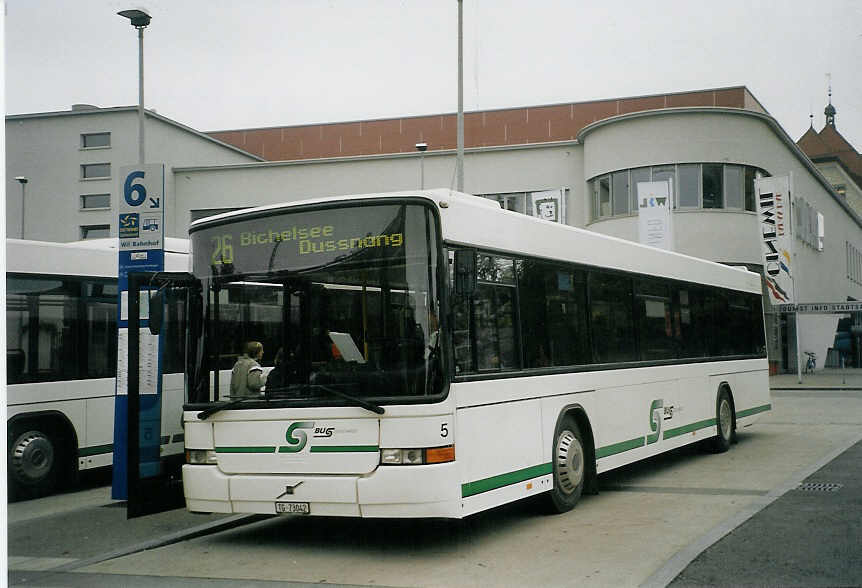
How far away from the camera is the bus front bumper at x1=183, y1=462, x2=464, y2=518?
24.6ft

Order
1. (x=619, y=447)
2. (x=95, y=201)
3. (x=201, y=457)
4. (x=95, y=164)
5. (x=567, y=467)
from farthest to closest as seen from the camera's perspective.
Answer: (x=95, y=201) < (x=95, y=164) < (x=619, y=447) < (x=567, y=467) < (x=201, y=457)

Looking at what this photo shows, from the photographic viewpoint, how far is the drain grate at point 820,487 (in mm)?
10528

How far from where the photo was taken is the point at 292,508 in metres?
7.86

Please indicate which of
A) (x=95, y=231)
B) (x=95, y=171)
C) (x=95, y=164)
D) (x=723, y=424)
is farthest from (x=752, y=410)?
(x=95, y=171)

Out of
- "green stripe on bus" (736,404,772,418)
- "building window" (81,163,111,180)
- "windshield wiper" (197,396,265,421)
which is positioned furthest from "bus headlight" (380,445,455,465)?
"building window" (81,163,111,180)

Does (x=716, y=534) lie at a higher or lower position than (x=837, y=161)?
lower

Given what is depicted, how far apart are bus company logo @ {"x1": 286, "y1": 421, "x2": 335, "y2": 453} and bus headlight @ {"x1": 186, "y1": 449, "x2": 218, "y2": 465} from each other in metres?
0.73

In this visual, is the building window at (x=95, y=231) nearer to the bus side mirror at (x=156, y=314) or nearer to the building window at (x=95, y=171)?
the building window at (x=95, y=171)

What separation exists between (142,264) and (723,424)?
9207 millimetres

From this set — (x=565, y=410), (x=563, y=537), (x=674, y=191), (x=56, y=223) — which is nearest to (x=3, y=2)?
(x=563, y=537)

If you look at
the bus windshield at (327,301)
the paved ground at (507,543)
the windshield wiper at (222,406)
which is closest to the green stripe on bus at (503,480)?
the paved ground at (507,543)

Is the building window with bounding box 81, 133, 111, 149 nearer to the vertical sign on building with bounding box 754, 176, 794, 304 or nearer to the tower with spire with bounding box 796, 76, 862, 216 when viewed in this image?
the vertical sign on building with bounding box 754, 176, 794, 304

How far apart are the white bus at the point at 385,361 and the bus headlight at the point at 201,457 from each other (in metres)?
0.01

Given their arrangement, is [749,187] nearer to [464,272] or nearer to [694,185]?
[694,185]
